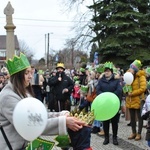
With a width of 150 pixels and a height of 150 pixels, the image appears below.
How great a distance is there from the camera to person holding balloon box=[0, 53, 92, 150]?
287 cm

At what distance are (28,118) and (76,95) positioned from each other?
13.0 metres

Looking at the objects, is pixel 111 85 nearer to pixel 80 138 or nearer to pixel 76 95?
pixel 80 138

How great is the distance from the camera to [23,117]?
2.85 meters

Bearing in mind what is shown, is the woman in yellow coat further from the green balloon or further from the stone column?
the stone column

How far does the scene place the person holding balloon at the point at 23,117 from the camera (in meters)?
2.87

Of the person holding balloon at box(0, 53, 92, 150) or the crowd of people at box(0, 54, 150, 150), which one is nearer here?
the person holding balloon at box(0, 53, 92, 150)

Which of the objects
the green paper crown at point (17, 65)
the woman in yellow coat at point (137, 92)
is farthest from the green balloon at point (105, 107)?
the woman in yellow coat at point (137, 92)

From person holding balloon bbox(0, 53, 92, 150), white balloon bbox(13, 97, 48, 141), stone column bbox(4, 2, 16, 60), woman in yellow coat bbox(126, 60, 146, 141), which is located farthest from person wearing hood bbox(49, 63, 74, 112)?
white balloon bbox(13, 97, 48, 141)

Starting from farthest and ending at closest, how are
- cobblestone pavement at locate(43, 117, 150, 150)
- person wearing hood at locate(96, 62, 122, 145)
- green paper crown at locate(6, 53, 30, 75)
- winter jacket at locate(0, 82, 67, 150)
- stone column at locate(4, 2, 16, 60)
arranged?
stone column at locate(4, 2, 16, 60)
person wearing hood at locate(96, 62, 122, 145)
cobblestone pavement at locate(43, 117, 150, 150)
green paper crown at locate(6, 53, 30, 75)
winter jacket at locate(0, 82, 67, 150)

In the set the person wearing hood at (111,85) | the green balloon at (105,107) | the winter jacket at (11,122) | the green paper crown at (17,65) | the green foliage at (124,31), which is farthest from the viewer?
the green foliage at (124,31)

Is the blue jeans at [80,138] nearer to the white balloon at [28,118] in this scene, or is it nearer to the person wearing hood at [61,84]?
the white balloon at [28,118]

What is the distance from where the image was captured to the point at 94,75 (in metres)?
10.3

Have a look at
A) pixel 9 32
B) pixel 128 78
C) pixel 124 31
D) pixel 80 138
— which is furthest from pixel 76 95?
pixel 80 138

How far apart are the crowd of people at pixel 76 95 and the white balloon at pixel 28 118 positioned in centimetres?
20
